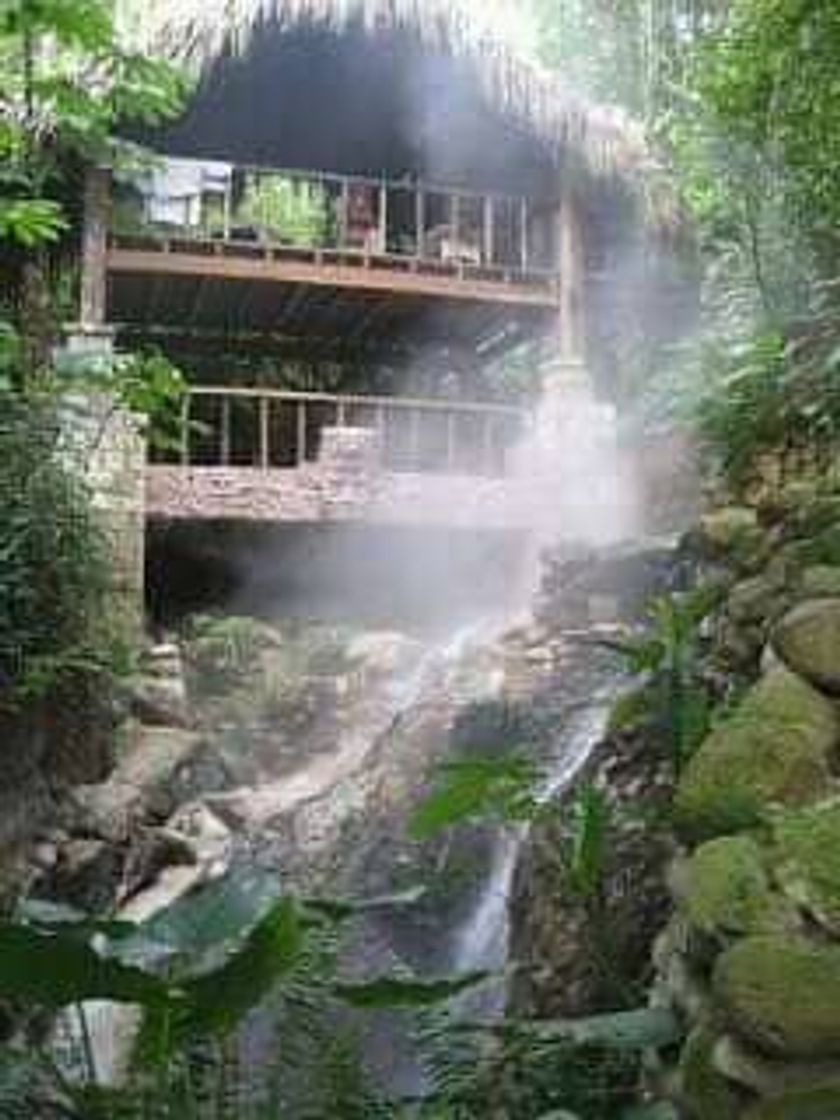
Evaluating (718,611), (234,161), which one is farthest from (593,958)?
(234,161)

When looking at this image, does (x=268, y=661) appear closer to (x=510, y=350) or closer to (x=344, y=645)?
(x=344, y=645)

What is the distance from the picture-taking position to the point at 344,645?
11.2 m

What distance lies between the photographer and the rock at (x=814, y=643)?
3502 millimetres

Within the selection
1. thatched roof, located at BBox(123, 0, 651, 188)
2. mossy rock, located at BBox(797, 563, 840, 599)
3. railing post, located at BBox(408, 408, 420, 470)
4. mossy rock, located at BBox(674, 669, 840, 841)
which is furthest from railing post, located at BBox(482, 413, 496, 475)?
mossy rock, located at BBox(674, 669, 840, 841)

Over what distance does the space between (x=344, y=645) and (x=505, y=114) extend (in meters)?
4.95

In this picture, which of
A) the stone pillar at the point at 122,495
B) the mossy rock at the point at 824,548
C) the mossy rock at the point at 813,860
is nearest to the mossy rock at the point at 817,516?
the mossy rock at the point at 824,548

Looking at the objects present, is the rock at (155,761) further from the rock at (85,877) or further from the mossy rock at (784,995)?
the mossy rock at (784,995)

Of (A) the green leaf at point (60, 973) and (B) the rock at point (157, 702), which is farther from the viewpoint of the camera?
(B) the rock at point (157, 702)

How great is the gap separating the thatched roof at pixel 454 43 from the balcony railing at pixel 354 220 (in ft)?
2.78

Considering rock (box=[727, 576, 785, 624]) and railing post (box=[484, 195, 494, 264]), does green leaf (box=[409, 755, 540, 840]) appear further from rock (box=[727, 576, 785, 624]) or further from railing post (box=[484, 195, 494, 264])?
railing post (box=[484, 195, 494, 264])

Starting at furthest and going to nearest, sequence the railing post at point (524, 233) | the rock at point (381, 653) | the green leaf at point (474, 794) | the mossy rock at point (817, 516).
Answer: the railing post at point (524, 233) < the rock at point (381, 653) < the mossy rock at point (817, 516) < the green leaf at point (474, 794)

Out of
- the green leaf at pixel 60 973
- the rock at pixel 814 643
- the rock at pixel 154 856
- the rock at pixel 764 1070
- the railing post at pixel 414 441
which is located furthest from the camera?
the railing post at pixel 414 441

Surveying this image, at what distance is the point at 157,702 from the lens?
9.74 metres

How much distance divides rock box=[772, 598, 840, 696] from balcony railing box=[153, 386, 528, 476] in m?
7.82
